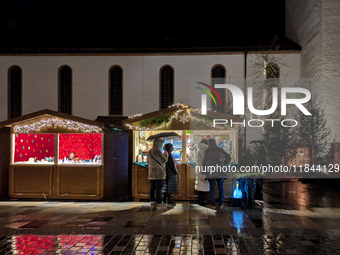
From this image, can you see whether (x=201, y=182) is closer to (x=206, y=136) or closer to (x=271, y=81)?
(x=206, y=136)

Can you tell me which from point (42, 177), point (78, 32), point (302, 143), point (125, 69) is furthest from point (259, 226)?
point (78, 32)

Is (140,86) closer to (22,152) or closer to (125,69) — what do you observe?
(125,69)

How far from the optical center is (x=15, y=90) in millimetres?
24328

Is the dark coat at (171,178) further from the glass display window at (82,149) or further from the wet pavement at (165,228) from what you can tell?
the glass display window at (82,149)

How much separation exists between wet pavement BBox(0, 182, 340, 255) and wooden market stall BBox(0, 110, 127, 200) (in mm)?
613

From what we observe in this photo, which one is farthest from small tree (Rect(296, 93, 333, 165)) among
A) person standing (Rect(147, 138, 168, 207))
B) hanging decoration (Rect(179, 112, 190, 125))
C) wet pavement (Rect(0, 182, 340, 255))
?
person standing (Rect(147, 138, 168, 207))

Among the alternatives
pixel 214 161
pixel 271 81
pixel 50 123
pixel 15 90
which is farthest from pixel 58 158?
pixel 271 81

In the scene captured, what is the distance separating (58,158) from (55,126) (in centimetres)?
109

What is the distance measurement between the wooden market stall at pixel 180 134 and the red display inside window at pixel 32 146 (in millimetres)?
2796

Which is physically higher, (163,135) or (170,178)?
(163,135)

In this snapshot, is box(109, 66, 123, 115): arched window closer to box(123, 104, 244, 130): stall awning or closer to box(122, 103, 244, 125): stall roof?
box(123, 104, 244, 130): stall awning

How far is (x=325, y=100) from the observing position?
2144 cm

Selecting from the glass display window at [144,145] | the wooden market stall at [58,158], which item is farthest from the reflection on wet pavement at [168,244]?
the glass display window at [144,145]

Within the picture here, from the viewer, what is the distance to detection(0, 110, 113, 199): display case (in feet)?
34.8
